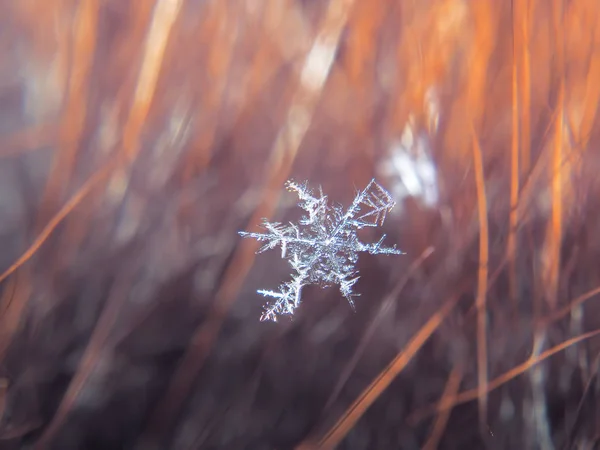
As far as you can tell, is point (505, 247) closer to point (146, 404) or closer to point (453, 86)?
point (453, 86)

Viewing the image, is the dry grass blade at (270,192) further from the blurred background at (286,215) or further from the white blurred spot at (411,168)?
the white blurred spot at (411,168)

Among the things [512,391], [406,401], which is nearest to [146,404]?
[406,401]

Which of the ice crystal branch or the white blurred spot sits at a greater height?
the white blurred spot

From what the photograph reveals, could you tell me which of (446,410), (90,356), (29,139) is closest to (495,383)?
(446,410)

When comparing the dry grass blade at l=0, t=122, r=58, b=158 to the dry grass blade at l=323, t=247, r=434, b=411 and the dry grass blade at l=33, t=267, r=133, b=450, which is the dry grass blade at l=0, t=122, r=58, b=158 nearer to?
the dry grass blade at l=33, t=267, r=133, b=450

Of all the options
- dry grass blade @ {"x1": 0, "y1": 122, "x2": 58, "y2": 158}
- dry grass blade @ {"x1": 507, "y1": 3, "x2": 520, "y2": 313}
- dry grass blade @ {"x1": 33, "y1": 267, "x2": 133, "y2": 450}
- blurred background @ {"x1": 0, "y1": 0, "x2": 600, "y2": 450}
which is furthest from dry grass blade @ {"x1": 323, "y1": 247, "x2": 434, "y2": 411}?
dry grass blade @ {"x1": 0, "y1": 122, "x2": 58, "y2": 158}

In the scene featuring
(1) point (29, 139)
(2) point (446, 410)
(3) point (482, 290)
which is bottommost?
(2) point (446, 410)

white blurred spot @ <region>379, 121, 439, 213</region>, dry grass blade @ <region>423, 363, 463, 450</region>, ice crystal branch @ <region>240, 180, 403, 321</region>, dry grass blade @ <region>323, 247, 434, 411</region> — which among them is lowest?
dry grass blade @ <region>423, 363, 463, 450</region>

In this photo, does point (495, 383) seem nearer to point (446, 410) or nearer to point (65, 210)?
point (446, 410)
